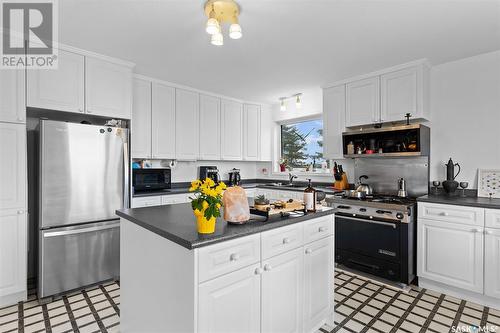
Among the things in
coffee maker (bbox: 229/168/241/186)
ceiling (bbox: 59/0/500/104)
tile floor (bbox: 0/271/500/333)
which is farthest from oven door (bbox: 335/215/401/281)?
coffee maker (bbox: 229/168/241/186)

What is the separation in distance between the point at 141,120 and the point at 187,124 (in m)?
0.71

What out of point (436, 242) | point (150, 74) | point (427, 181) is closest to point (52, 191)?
point (150, 74)

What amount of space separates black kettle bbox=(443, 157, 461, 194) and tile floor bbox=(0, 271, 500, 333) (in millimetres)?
1140

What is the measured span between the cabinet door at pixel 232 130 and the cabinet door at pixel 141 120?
4.25 feet

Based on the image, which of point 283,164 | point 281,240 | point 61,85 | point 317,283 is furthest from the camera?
point 283,164

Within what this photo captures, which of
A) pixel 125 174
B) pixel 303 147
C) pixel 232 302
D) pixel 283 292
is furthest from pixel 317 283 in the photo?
pixel 303 147

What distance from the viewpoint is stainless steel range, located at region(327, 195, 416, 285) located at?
2.67m

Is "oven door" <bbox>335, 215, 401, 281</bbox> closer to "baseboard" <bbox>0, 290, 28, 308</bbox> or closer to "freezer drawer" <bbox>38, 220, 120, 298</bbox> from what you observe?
"freezer drawer" <bbox>38, 220, 120, 298</bbox>

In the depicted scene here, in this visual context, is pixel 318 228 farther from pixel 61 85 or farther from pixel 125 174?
pixel 61 85

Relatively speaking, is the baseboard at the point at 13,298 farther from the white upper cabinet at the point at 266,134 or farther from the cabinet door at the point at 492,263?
the cabinet door at the point at 492,263

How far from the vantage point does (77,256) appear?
8.46 feet

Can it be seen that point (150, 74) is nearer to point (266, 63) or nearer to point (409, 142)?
point (266, 63)

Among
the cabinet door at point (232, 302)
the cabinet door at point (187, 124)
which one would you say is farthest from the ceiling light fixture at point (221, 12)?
the cabinet door at point (187, 124)

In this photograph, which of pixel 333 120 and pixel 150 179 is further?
pixel 333 120
